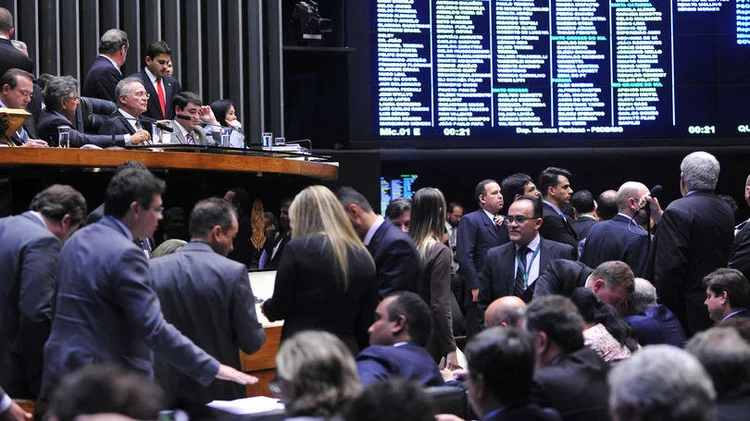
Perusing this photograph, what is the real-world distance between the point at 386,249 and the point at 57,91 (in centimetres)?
246

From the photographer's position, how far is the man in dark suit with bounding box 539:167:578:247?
6488 millimetres

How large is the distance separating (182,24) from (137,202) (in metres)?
5.88

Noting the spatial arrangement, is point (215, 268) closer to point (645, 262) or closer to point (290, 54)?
point (645, 262)

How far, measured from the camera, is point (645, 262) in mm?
6309

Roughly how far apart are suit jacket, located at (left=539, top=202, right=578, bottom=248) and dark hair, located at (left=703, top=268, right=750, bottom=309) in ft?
5.21

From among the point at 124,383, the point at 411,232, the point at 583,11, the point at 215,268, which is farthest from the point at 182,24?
the point at 124,383

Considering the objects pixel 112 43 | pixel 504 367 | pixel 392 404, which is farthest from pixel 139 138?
pixel 392 404

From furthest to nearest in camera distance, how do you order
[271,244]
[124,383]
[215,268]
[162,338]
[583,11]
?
[583,11]
[271,244]
[215,268]
[162,338]
[124,383]

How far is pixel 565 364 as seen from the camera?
11.0ft

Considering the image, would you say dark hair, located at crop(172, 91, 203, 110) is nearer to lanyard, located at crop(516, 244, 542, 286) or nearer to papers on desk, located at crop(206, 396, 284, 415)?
lanyard, located at crop(516, 244, 542, 286)

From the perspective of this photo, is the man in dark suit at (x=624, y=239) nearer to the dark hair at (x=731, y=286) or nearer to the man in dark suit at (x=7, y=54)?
the dark hair at (x=731, y=286)

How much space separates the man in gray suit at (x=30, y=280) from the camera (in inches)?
152

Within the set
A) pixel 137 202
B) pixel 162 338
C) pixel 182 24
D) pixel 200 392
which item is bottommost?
pixel 200 392

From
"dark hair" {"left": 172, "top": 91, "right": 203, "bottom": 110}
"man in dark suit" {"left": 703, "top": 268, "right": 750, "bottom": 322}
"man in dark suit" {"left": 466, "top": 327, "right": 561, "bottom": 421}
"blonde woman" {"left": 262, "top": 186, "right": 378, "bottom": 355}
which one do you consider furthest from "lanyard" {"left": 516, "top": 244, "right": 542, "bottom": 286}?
"man in dark suit" {"left": 466, "top": 327, "right": 561, "bottom": 421}
